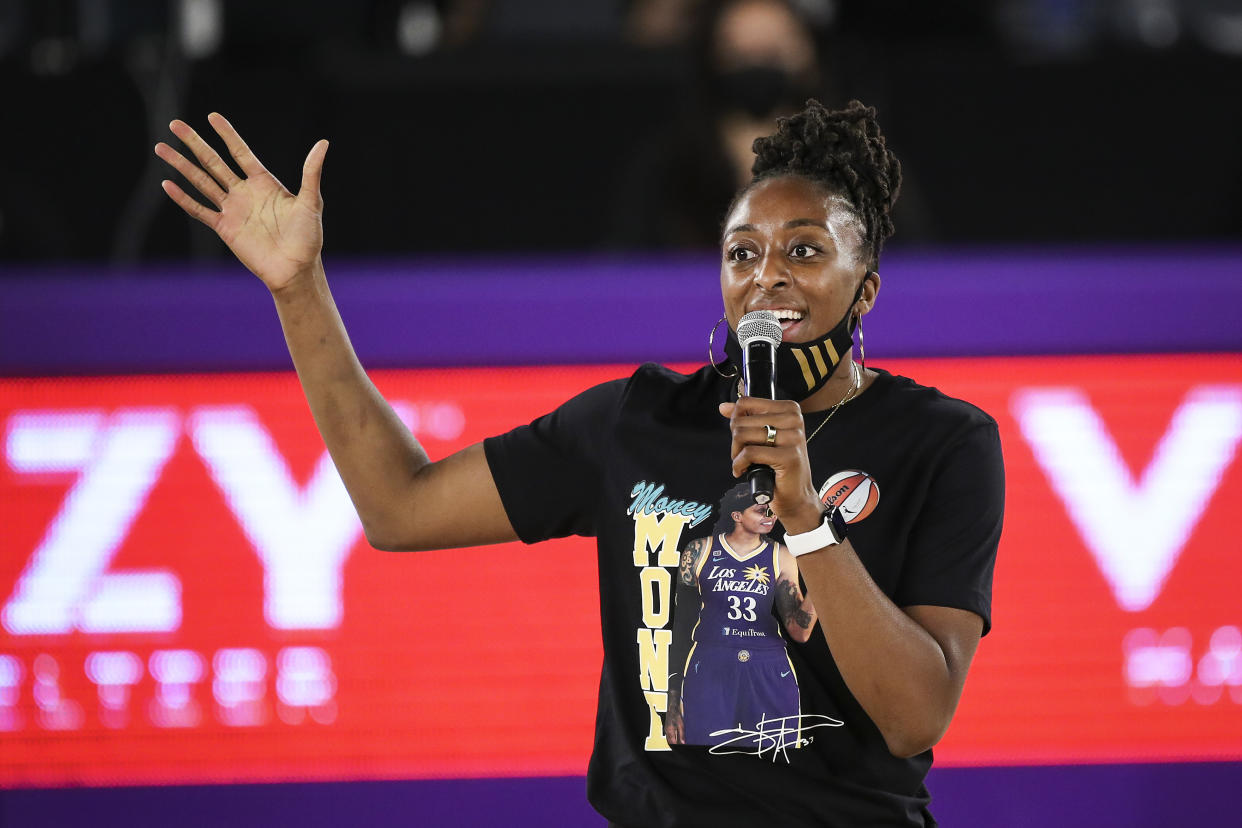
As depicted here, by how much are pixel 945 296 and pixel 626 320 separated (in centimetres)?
58

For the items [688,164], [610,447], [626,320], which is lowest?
[610,447]

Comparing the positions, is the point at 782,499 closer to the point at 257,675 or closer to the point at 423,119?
the point at 257,675

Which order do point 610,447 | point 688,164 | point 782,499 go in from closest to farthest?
1. point 782,499
2. point 610,447
3. point 688,164

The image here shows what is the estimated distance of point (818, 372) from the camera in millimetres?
1678

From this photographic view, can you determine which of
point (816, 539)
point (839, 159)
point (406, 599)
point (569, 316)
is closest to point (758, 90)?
point (569, 316)

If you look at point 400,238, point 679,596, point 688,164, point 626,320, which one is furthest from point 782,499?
point 400,238

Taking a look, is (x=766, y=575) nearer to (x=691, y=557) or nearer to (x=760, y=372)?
(x=691, y=557)

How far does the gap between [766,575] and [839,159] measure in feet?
1.67

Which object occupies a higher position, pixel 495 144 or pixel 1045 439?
pixel 495 144

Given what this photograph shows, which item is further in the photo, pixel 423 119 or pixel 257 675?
pixel 423 119
